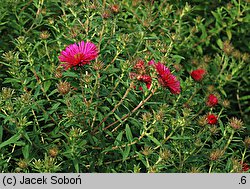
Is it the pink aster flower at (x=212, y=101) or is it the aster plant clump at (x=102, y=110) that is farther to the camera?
the pink aster flower at (x=212, y=101)

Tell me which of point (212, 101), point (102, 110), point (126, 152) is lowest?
point (126, 152)

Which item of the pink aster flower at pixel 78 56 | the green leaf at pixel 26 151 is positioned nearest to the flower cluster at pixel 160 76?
the pink aster flower at pixel 78 56

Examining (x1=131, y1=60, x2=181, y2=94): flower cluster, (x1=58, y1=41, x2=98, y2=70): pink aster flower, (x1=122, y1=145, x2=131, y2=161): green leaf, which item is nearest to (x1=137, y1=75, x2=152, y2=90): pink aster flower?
(x1=131, y1=60, x2=181, y2=94): flower cluster

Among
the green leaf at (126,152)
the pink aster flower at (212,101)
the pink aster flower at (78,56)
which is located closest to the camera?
the pink aster flower at (78,56)

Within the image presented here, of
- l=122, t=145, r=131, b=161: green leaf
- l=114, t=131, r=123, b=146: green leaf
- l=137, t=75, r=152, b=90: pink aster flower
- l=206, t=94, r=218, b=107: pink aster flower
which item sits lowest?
l=122, t=145, r=131, b=161: green leaf

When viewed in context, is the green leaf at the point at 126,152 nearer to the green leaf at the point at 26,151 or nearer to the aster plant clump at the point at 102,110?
the aster plant clump at the point at 102,110

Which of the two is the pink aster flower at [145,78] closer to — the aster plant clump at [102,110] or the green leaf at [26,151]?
the aster plant clump at [102,110]

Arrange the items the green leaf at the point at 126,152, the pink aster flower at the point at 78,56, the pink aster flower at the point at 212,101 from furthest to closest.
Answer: the pink aster flower at the point at 212,101, the green leaf at the point at 126,152, the pink aster flower at the point at 78,56

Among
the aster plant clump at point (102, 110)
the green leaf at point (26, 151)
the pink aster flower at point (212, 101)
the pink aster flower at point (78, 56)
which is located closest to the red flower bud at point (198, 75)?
the aster plant clump at point (102, 110)

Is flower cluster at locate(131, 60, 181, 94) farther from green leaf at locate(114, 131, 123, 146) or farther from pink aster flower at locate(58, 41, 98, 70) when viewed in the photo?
green leaf at locate(114, 131, 123, 146)

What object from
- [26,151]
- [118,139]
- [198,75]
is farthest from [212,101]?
[26,151]

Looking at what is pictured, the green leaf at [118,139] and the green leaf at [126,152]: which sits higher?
the green leaf at [118,139]

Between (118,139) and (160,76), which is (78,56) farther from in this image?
(118,139)

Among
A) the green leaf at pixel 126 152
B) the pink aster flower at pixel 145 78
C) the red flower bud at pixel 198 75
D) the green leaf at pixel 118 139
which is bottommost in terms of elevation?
the green leaf at pixel 126 152
